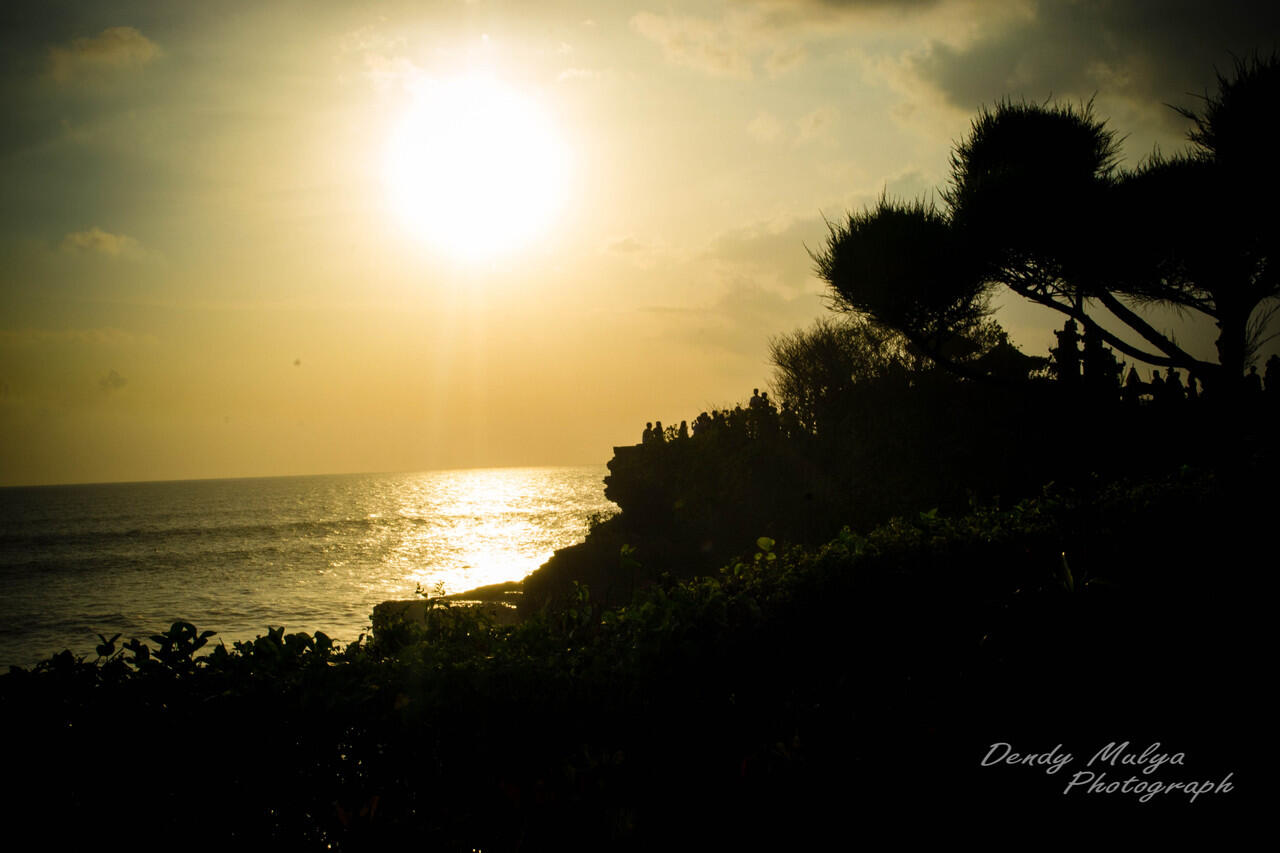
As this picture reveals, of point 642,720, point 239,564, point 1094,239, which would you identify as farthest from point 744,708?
point 239,564

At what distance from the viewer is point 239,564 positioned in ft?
204

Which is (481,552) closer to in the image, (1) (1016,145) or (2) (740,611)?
(1) (1016,145)

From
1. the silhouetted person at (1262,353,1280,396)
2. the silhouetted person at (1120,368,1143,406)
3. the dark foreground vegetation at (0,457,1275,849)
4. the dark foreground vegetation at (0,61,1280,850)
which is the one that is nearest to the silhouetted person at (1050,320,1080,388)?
the silhouetted person at (1120,368,1143,406)

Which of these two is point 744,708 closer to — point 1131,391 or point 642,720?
point 642,720

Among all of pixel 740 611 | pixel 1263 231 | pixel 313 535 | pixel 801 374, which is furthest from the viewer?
pixel 313 535

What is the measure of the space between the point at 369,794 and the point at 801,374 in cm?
3314

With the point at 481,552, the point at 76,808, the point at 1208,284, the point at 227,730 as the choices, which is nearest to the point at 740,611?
the point at 227,730

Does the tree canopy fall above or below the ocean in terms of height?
above

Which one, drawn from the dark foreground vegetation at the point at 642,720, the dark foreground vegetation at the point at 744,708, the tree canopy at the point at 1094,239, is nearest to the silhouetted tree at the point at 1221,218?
the tree canopy at the point at 1094,239

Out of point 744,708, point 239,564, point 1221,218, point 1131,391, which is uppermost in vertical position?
point 1221,218

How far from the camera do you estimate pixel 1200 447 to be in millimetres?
18375

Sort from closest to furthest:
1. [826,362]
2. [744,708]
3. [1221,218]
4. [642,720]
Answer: [642,720] → [744,708] → [1221,218] → [826,362]

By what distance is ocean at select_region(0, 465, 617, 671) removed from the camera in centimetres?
3916

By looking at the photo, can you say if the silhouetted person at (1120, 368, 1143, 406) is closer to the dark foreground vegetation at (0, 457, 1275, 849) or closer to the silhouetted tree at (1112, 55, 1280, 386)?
the silhouetted tree at (1112, 55, 1280, 386)
